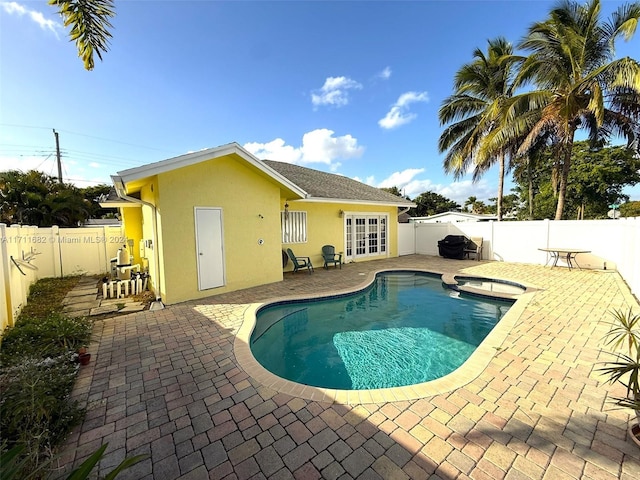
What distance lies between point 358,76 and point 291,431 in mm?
15844

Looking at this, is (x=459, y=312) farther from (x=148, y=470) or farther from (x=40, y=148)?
(x=40, y=148)

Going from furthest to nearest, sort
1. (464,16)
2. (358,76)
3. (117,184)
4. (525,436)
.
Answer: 1. (358,76)
2. (464,16)
3. (117,184)
4. (525,436)

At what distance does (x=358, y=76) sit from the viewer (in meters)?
14.3

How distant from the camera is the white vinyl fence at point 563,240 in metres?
8.85

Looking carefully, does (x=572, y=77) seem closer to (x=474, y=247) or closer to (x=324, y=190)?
(x=474, y=247)

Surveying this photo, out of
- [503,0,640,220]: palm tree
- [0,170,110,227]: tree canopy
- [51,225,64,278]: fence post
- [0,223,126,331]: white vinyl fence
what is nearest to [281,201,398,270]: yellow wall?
[0,223,126,331]: white vinyl fence

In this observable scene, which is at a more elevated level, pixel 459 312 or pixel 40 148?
pixel 40 148

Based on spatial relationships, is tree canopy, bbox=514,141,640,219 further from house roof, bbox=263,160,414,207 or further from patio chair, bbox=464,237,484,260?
house roof, bbox=263,160,414,207

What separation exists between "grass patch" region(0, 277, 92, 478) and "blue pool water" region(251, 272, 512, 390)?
283cm

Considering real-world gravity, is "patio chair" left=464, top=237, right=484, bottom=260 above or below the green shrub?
above

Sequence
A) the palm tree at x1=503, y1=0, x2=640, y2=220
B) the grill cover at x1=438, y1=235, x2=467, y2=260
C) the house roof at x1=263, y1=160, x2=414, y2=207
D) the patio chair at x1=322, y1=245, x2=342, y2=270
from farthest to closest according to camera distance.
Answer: the grill cover at x1=438, y1=235, x2=467, y2=260, the patio chair at x1=322, y1=245, x2=342, y2=270, the house roof at x1=263, y1=160, x2=414, y2=207, the palm tree at x1=503, y1=0, x2=640, y2=220

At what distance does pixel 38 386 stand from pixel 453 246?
16005 mm

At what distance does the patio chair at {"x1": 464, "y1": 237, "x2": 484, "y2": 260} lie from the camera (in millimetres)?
14609

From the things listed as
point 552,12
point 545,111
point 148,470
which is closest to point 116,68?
point 148,470
